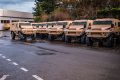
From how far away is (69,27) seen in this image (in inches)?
1292

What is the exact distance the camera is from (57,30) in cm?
3569

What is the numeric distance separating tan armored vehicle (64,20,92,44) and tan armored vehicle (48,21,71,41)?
2340mm

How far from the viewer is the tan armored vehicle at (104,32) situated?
1076 inches

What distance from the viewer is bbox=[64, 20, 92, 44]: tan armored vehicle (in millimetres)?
31031

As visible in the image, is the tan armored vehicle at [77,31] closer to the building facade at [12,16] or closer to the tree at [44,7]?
the tree at [44,7]

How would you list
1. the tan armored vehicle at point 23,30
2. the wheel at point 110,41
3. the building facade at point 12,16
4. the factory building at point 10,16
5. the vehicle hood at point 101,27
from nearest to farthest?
the wheel at point 110,41 < the vehicle hood at point 101,27 < the tan armored vehicle at point 23,30 < the factory building at point 10,16 < the building facade at point 12,16

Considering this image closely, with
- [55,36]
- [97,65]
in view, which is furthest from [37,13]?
[97,65]

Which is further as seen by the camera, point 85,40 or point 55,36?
point 55,36

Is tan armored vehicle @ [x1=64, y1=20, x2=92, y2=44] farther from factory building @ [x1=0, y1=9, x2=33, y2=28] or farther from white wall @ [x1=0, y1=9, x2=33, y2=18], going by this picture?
white wall @ [x1=0, y1=9, x2=33, y2=18]

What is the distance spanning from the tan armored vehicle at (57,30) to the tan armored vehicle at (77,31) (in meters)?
2.34

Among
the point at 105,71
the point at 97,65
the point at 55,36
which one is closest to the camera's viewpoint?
the point at 105,71

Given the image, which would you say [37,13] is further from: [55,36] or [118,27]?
[118,27]

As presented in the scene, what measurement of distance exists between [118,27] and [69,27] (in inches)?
222

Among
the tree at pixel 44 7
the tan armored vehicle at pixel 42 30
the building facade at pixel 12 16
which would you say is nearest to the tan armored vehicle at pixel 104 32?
the tan armored vehicle at pixel 42 30
